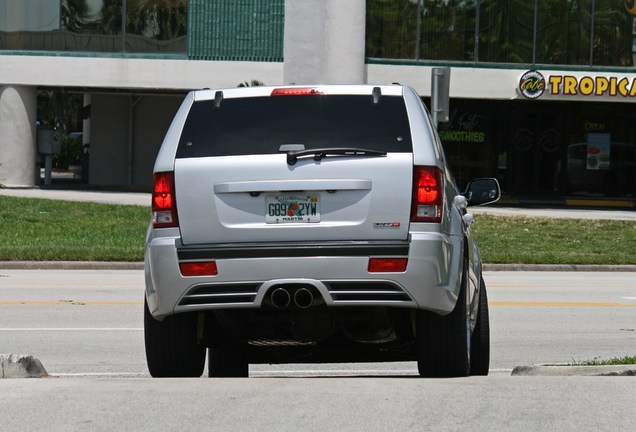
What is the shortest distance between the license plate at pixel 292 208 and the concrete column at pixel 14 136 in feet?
101

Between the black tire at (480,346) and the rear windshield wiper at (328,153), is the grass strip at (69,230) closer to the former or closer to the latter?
the black tire at (480,346)

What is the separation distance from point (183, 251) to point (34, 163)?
3162 centimetres

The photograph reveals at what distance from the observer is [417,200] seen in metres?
7.18

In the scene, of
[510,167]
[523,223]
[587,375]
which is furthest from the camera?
[510,167]

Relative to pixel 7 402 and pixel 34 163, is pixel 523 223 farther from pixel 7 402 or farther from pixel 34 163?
pixel 7 402

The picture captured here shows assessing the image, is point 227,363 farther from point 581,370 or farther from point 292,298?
point 581,370

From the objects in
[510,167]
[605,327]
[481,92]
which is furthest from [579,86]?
[605,327]

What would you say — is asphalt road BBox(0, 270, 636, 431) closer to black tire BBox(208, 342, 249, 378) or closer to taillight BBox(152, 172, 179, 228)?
black tire BBox(208, 342, 249, 378)

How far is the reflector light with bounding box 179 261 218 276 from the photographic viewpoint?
23.4 feet

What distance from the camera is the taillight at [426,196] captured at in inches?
283

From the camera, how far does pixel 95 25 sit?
37.1m

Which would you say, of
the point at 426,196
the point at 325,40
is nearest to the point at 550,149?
the point at 325,40

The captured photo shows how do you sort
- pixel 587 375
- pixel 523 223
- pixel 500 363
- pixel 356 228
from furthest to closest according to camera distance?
pixel 523 223, pixel 500 363, pixel 587 375, pixel 356 228

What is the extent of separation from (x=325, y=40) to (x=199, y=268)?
2907cm
